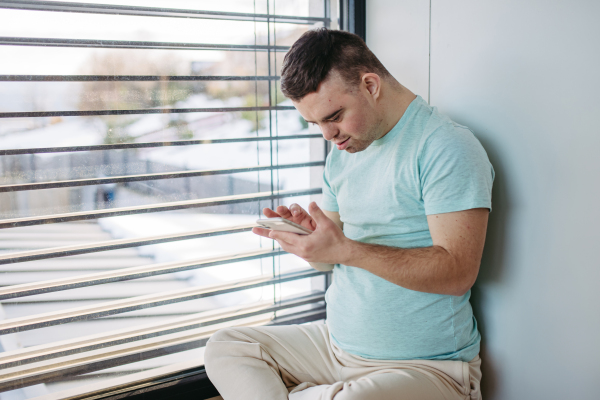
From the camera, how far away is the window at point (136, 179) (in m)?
1.71

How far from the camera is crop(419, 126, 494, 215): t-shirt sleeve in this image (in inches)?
52.9

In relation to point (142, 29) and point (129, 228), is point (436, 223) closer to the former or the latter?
point (129, 228)

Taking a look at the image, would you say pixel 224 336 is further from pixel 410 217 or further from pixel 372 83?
pixel 372 83

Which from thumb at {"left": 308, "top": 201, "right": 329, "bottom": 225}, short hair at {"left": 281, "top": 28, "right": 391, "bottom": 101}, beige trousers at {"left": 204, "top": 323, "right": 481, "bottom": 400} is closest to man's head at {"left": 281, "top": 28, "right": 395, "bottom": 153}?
short hair at {"left": 281, "top": 28, "right": 391, "bottom": 101}

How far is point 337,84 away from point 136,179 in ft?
3.15

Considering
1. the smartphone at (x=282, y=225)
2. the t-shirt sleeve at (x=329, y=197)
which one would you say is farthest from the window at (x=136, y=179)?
the smartphone at (x=282, y=225)

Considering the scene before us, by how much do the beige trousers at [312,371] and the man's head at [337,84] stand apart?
0.77 meters

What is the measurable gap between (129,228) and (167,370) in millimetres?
677

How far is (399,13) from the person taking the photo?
1985 mm

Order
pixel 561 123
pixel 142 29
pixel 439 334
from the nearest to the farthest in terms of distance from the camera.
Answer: pixel 561 123 < pixel 439 334 < pixel 142 29

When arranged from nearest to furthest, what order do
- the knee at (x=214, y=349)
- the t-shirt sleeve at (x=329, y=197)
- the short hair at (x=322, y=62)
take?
the short hair at (x=322, y=62)
the knee at (x=214, y=349)
the t-shirt sleeve at (x=329, y=197)

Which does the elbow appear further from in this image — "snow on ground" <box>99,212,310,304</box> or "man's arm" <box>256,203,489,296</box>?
"snow on ground" <box>99,212,310,304</box>

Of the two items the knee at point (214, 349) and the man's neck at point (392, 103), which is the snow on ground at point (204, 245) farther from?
the man's neck at point (392, 103)

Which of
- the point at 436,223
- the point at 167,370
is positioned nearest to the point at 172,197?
the point at 167,370
